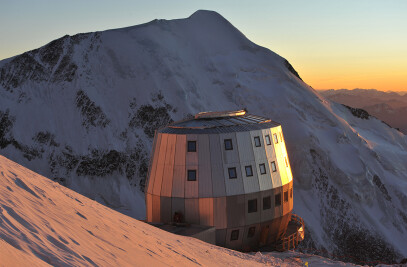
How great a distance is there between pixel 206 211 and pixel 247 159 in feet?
12.9

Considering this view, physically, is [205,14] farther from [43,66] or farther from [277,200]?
[277,200]

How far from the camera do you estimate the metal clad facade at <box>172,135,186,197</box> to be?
92.6ft

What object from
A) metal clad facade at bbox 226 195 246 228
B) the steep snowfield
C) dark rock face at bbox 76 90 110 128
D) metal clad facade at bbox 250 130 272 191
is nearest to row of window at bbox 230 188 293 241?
metal clad facade at bbox 226 195 246 228

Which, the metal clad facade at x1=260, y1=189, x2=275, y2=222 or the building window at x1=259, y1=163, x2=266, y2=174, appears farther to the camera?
the building window at x1=259, y1=163, x2=266, y2=174

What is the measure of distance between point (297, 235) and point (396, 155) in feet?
161

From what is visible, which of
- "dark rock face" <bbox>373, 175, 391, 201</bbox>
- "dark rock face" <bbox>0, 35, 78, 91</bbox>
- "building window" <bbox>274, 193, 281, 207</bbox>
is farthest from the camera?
"dark rock face" <bbox>0, 35, 78, 91</bbox>

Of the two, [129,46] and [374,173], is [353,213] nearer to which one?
[374,173]

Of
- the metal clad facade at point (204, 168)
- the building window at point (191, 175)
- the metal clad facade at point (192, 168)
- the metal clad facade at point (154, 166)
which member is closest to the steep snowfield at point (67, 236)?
the metal clad facade at point (204, 168)

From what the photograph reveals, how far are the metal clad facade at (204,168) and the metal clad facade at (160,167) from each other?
2.51m

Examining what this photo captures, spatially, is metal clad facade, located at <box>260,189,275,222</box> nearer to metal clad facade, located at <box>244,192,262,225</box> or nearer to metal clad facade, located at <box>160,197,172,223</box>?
metal clad facade, located at <box>244,192,262,225</box>

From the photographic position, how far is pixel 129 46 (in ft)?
235

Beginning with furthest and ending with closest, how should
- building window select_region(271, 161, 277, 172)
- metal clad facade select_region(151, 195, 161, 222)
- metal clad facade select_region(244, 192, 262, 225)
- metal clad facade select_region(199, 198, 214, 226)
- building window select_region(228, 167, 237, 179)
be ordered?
building window select_region(271, 161, 277, 172) → metal clad facade select_region(151, 195, 161, 222) → metal clad facade select_region(244, 192, 262, 225) → building window select_region(228, 167, 237, 179) → metal clad facade select_region(199, 198, 214, 226)

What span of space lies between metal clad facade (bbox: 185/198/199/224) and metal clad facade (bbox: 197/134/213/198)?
57 centimetres

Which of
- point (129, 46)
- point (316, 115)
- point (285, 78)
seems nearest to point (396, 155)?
point (316, 115)
